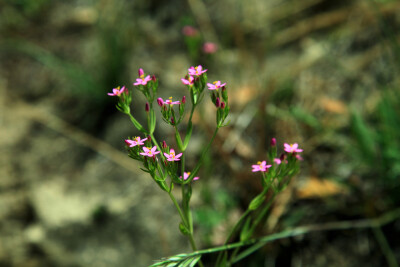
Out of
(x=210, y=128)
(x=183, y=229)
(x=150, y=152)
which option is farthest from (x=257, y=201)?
(x=210, y=128)

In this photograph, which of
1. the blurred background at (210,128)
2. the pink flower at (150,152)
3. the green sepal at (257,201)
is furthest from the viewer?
the blurred background at (210,128)

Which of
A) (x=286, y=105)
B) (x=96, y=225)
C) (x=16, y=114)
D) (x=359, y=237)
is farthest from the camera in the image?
(x=16, y=114)

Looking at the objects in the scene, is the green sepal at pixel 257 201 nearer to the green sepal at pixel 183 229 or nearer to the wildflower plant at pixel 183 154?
the wildflower plant at pixel 183 154

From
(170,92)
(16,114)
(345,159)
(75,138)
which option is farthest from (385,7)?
(16,114)

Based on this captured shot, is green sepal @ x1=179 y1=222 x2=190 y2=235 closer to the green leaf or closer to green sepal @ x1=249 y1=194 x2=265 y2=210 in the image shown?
the green leaf

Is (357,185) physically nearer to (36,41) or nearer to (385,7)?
(385,7)

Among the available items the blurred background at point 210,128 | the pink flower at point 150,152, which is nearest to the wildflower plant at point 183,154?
the pink flower at point 150,152

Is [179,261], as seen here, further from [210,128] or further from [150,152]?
[210,128]

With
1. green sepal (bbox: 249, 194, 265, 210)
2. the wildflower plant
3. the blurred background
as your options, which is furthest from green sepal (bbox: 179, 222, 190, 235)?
the blurred background
